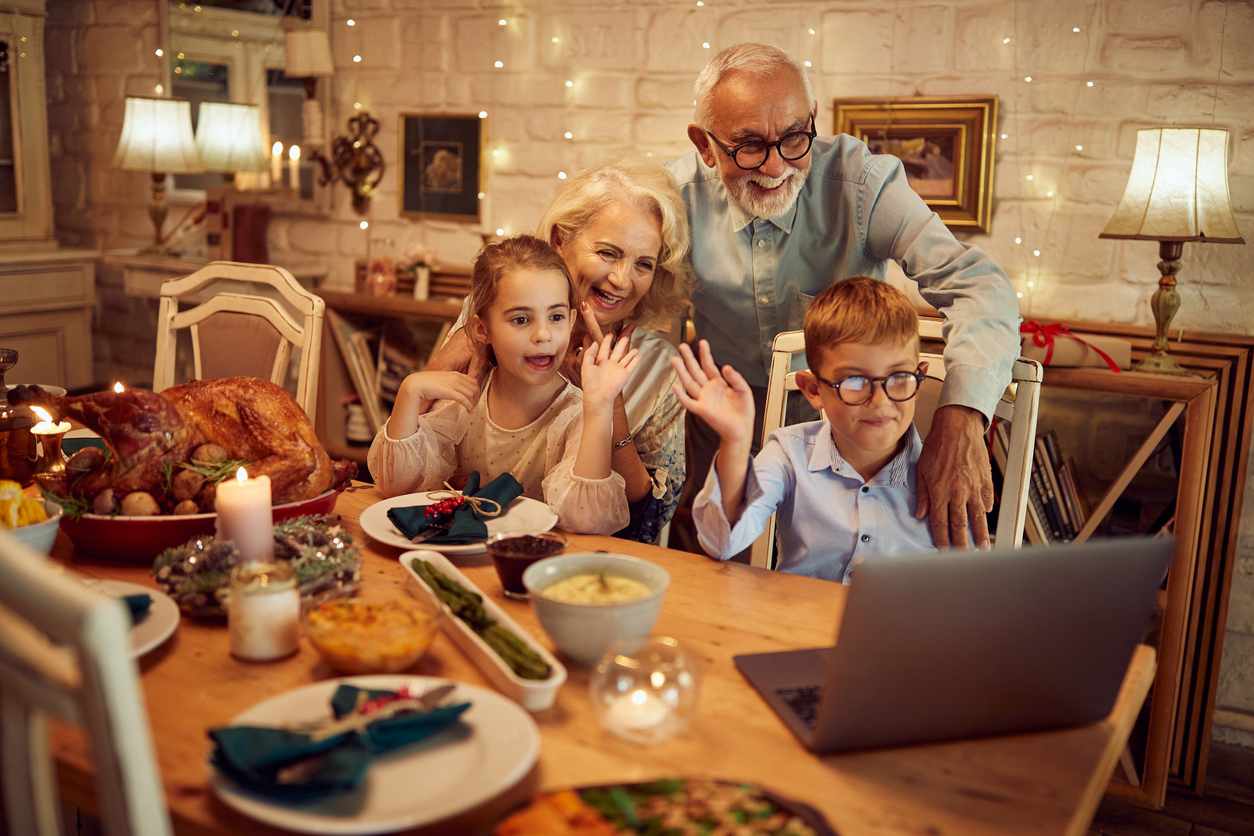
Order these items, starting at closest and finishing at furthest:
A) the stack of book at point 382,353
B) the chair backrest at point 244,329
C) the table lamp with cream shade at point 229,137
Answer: the chair backrest at point 244,329 < the stack of book at point 382,353 < the table lamp with cream shade at point 229,137

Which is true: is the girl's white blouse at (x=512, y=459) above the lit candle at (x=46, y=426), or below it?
below

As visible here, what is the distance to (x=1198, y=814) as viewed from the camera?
218cm

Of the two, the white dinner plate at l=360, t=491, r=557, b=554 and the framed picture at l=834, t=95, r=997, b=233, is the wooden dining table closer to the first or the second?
the white dinner plate at l=360, t=491, r=557, b=554

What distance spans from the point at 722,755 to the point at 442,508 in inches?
27.5

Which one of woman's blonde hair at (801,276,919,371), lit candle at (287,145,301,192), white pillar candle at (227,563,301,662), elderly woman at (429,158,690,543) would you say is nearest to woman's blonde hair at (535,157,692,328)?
elderly woman at (429,158,690,543)

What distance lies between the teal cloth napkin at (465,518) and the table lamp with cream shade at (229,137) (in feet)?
7.92

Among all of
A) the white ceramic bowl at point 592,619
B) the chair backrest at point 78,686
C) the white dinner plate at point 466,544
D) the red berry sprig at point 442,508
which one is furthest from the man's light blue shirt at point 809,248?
the chair backrest at point 78,686

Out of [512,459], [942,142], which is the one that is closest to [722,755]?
[512,459]

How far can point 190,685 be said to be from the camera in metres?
1.00

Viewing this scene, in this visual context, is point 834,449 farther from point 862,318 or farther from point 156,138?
point 156,138

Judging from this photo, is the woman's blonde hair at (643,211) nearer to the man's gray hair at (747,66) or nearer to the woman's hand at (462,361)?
the man's gray hair at (747,66)

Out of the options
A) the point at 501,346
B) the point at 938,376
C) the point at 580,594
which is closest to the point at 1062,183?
the point at 938,376

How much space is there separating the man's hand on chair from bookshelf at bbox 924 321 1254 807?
78 cm

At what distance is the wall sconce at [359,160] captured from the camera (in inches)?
137
